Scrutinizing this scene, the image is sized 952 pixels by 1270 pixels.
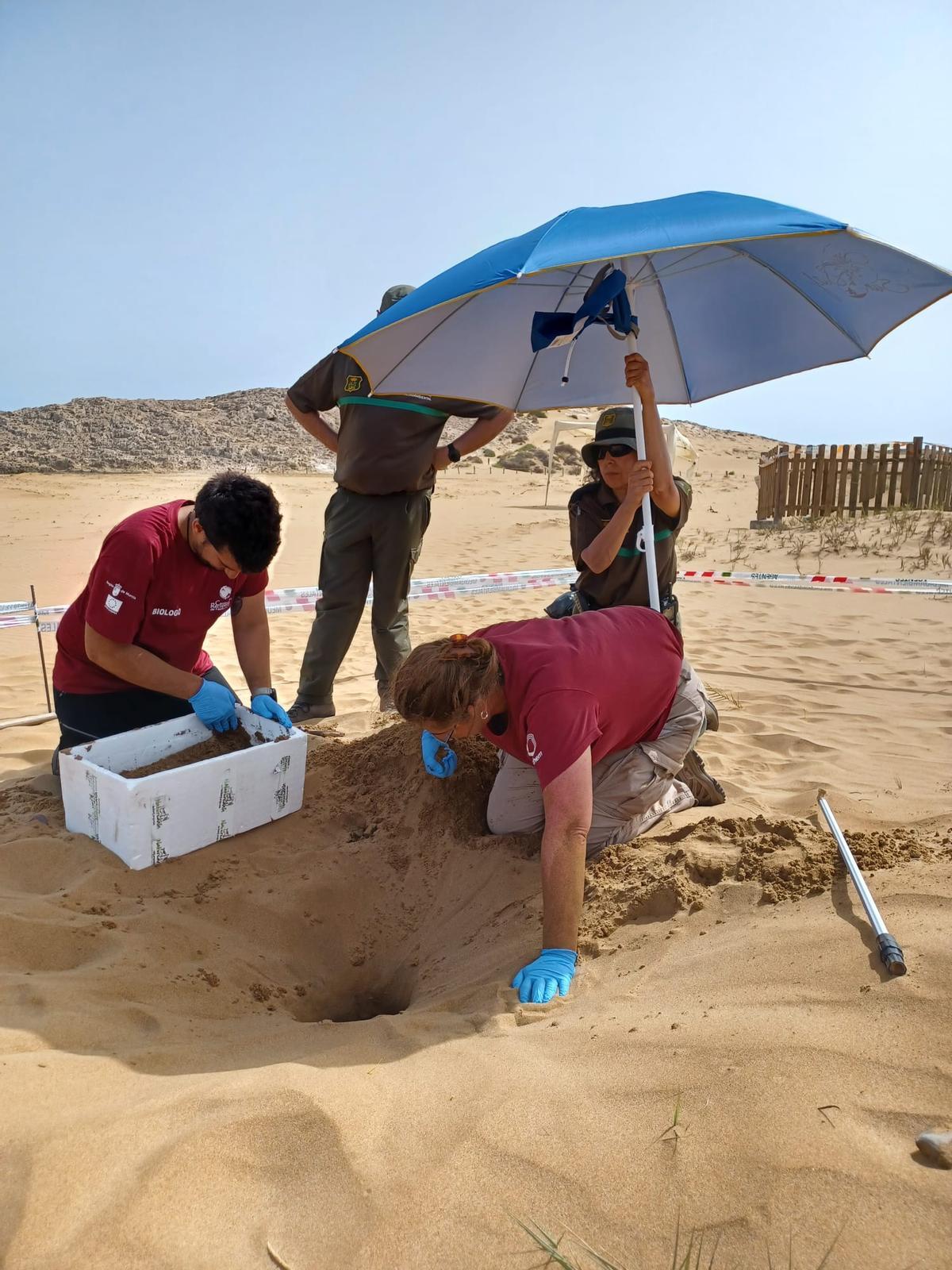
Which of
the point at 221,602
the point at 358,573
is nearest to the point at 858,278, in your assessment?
the point at 358,573

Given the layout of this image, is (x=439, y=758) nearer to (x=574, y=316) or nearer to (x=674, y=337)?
(x=574, y=316)

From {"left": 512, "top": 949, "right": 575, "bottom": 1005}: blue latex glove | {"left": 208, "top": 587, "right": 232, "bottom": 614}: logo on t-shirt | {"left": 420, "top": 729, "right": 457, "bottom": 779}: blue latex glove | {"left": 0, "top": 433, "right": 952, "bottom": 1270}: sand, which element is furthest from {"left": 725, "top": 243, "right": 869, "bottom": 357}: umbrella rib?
{"left": 512, "top": 949, "right": 575, "bottom": 1005}: blue latex glove

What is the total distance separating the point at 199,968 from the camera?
8.40 ft

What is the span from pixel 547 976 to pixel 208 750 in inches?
70.6

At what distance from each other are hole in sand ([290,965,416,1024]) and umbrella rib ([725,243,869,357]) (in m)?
2.80

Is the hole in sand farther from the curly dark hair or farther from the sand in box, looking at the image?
the curly dark hair

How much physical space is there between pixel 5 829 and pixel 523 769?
1.84 meters

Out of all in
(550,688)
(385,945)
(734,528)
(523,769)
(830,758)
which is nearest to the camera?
(550,688)

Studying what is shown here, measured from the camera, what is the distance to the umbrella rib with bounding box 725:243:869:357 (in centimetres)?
339

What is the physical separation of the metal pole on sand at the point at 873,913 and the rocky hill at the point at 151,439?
749 inches

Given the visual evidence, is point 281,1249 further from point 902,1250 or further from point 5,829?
point 5,829

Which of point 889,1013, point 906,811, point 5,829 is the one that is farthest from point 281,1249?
point 906,811

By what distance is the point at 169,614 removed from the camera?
3.35 metres

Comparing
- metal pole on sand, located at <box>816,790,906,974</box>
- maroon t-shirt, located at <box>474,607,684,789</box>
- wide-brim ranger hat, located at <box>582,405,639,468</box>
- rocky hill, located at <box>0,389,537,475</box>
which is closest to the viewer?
metal pole on sand, located at <box>816,790,906,974</box>
